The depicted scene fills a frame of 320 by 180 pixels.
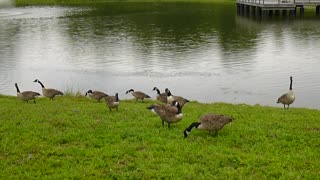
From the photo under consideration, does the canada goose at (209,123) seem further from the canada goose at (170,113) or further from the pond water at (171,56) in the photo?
the pond water at (171,56)

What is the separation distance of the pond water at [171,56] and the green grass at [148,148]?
11.6 m

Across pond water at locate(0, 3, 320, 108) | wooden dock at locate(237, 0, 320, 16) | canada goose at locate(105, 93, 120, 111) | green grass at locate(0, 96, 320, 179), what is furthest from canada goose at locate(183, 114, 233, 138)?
wooden dock at locate(237, 0, 320, 16)

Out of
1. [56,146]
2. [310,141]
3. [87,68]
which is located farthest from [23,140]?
[87,68]

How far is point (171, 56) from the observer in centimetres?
4328

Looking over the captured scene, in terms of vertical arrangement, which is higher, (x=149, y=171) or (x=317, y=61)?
(x=149, y=171)

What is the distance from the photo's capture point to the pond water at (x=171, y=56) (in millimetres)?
30719

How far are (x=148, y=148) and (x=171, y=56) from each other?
31271 millimetres

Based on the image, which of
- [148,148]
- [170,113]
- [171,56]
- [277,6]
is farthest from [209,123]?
[277,6]

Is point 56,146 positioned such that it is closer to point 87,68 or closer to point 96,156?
point 96,156

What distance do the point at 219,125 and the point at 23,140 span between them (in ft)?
20.0

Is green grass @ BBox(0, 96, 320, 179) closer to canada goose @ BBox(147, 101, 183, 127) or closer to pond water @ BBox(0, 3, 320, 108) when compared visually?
canada goose @ BBox(147, 101, 183, 127)

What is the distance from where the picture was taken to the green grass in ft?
35.6

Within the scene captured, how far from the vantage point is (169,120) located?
14.4 m

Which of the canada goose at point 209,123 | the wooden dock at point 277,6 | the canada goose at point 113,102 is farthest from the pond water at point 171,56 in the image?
the canada goose at point 209,123
